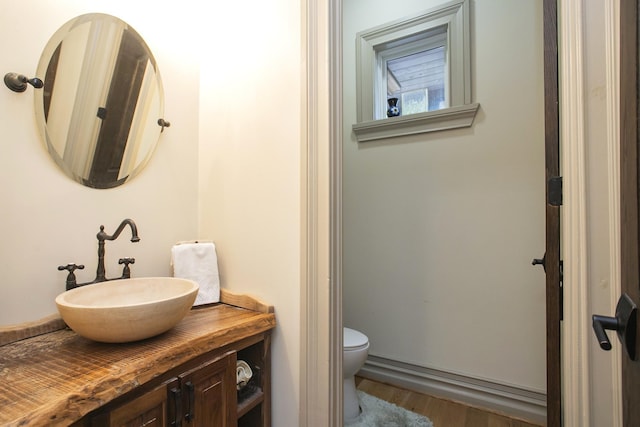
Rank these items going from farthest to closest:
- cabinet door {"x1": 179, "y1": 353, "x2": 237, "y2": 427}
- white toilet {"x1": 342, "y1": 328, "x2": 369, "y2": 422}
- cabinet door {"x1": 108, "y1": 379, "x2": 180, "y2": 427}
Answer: white toilet {"x1": 342, "y1": 328, "x2": 369, "y2": 422} < cabinet door {"x1": 179, "y1": 353, "x2": 237, "y2": 427} < cabinet door {"x1": 108, "y1": 379, "x2": 180, "y2": 427}

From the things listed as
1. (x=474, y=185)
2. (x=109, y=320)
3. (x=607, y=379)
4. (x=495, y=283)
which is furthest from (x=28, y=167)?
(x=495, y=283)

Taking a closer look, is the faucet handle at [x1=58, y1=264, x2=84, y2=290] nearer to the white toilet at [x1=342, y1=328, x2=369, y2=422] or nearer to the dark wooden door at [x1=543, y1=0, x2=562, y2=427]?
the white toilet at [x1=342, y1=328, x2=369, y2=422]

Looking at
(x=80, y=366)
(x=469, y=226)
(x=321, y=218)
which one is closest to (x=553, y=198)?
(x=321, y=218)

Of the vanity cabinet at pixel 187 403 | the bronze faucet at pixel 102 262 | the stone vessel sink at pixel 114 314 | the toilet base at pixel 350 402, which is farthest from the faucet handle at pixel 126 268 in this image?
the toilet base at pixel 350 402

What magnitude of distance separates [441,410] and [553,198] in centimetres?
145

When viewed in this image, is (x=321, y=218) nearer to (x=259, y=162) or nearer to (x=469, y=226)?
(x=259, y=162)

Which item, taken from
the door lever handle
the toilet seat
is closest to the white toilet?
the toilet seat

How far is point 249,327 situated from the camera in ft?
3.45

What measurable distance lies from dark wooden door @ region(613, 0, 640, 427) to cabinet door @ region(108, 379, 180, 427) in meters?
0.97

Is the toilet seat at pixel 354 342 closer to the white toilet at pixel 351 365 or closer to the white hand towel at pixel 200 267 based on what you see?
the white toilet at pixel 351 365

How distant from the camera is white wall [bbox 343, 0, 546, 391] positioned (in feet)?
5.39

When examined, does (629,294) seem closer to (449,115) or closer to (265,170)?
(265,170)

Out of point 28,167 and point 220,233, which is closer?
point 28,167

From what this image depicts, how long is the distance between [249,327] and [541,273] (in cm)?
158
